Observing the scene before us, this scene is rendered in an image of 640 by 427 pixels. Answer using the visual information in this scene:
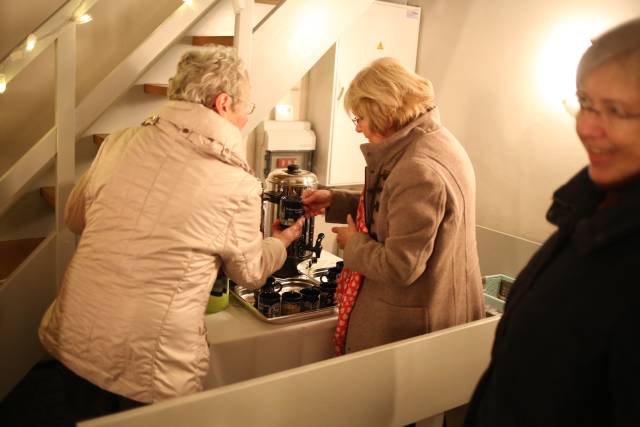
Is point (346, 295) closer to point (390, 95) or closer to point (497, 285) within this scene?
point (390, 95)

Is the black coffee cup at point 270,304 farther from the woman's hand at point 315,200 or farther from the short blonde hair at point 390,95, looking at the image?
the short blonde hair at point 390,95

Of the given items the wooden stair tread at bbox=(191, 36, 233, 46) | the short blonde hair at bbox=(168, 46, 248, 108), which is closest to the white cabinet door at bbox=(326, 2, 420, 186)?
the wooden stair tread at bbox=(191, 36, 233, 46)

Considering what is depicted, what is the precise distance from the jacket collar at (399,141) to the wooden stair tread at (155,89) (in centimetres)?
117

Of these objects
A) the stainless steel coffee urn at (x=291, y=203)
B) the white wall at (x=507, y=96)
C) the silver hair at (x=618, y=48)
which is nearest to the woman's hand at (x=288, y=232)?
the stainless steel coffee urn at (x=291, y=203)

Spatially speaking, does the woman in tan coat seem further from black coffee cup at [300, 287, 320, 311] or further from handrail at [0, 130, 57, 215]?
handrail at [0, 130, 57, 215]

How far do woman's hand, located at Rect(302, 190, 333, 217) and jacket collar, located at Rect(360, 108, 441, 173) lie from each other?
43 cm

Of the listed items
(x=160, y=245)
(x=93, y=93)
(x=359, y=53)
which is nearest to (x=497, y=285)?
(x=359, y=53)

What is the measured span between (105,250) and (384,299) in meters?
0.75

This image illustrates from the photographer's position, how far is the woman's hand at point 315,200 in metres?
1.97

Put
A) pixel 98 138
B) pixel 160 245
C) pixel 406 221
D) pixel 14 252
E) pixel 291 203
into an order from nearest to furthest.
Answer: pixel 160 245 → pixel 406 221 → pixel 291 203 → pixel 98 138 → pixel 14 252

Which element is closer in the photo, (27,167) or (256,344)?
(256,344)

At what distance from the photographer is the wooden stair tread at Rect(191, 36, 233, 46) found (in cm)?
229

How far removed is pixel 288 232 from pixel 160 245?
0.60 m

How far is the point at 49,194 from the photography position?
259cm
